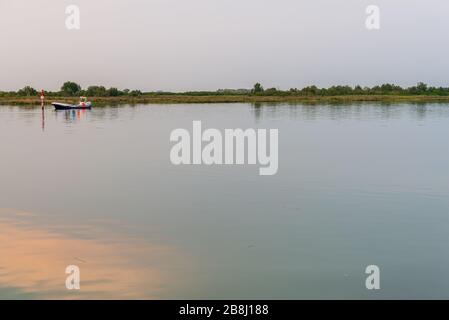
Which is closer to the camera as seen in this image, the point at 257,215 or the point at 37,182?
the point at 257,215

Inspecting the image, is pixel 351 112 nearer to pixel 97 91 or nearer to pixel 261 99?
pixel 261 99

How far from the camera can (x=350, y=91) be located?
143250 mm

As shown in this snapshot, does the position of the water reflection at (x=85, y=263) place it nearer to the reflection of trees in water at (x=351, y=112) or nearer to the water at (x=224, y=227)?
the water at (x=224, y=227)

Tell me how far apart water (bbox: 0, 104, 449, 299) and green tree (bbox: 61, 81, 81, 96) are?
127651 millimetres

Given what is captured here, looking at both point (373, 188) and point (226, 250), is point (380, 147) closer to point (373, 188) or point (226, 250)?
point (373, 188)

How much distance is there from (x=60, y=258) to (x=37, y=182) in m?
8.94

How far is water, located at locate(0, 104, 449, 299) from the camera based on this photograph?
9422mm

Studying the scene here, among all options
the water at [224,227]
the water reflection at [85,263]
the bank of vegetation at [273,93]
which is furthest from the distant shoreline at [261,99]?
the water reflection at [85,263]

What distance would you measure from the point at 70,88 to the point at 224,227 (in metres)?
142

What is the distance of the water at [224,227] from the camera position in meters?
9.42

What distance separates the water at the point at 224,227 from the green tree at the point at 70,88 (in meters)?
128

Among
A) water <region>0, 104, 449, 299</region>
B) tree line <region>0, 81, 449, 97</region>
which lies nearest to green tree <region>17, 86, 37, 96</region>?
tree line <region>0, 81, 449, 97</region>
